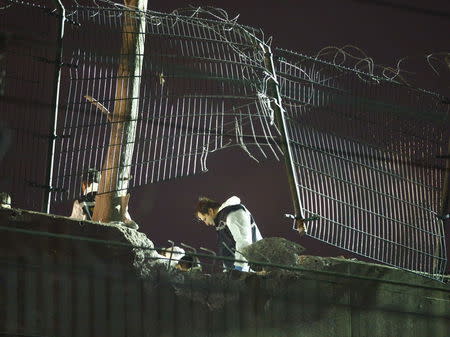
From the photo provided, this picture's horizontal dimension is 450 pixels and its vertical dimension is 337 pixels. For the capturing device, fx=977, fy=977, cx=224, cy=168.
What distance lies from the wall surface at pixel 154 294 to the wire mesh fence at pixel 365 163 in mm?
410

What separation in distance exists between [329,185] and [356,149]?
527 millimetres

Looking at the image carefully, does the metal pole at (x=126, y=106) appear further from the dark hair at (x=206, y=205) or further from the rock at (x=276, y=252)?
the rock at (x=276, y=252)

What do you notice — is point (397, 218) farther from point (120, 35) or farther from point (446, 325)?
point (120, 35)

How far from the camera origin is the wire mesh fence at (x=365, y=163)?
8945 millimetres

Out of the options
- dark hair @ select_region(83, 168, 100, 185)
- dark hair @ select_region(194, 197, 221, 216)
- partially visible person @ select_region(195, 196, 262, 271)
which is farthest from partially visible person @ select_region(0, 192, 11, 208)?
dark hair @ select_region(194, 197, 221, 216)

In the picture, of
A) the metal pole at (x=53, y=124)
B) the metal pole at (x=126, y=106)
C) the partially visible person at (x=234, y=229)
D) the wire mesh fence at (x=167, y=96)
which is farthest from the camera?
the partially visible person at (x=234, y=229)

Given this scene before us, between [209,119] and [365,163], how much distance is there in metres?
1.57

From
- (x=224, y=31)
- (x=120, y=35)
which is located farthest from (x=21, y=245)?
(x=224, y=31)

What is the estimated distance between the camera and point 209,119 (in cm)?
880

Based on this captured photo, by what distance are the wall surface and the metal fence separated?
51cm

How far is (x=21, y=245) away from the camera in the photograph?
764 centimetres

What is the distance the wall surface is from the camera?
25.0ft

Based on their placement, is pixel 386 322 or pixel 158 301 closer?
pixel 158 301

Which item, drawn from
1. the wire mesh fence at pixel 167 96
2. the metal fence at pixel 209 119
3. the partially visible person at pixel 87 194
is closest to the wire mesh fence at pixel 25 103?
the metal fence at pixel 209 119
